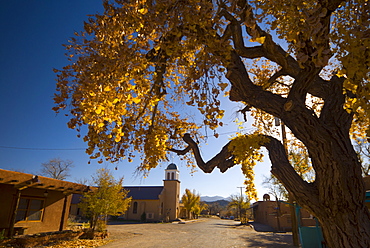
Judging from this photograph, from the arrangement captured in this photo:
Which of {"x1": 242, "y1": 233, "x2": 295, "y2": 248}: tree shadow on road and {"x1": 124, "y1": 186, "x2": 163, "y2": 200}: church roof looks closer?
{"x1": 242, "y1": 233, "x2": 295, "y2": 248}: tree shadow on road

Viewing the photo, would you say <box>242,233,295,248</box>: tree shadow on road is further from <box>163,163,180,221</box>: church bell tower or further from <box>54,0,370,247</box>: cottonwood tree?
<box>163,163,180,221</box>: church bell tower

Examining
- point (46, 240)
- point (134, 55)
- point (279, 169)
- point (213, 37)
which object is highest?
point (213, 37)

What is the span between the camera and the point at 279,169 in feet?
12.3

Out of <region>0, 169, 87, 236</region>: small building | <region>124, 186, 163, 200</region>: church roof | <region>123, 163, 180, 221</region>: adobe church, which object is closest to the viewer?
<region>0, 169, 87, 236</region>: small building

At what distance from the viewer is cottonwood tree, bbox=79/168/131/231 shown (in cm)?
1453

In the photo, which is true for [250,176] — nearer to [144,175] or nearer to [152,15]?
[144,175]

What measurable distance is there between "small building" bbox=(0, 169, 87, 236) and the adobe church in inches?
825

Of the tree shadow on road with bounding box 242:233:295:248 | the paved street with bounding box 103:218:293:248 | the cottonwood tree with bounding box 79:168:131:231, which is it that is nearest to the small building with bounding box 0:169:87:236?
the cottonwood tree with bounding box 79:168:131:231

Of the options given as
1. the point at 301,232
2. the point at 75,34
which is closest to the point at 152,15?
the point at 75,34

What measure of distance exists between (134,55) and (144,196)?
121ft

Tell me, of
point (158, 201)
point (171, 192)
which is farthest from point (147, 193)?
point (171, 192)

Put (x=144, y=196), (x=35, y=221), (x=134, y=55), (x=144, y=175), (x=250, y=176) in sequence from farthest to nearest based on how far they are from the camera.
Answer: (x=144, y=196) < (x=35, y=221) < (x=144, y=175) < (x=250, y=176) < (x=134, y=55)

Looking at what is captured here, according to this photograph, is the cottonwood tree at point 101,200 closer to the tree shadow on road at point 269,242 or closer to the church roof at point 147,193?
the tree shadow on road at point 269,242

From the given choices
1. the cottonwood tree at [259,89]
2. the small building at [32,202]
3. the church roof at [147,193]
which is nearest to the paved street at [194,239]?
the small building at [32,202]
